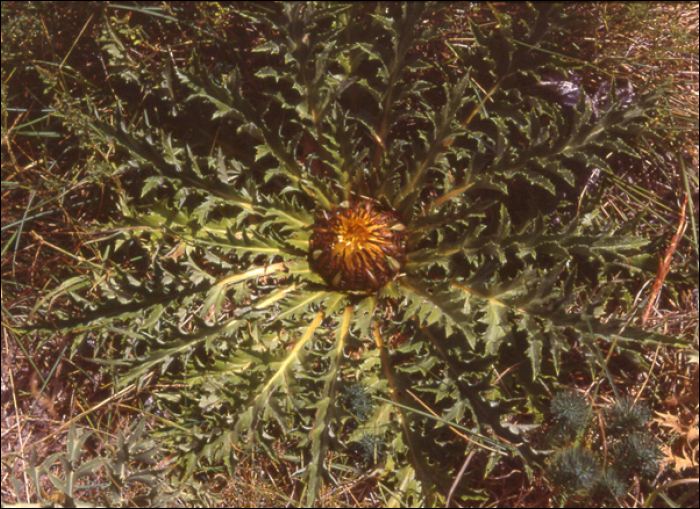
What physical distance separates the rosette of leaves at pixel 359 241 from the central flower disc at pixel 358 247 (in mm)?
12

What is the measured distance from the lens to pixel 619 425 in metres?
2.79

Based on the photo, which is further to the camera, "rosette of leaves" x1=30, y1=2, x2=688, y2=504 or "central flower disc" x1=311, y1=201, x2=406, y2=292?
"central flower disc" x1=311, y1=201, x2=406, y2=292

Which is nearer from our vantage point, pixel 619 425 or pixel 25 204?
pixel 619 425

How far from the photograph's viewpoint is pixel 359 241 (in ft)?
9.62

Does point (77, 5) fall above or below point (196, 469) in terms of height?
above

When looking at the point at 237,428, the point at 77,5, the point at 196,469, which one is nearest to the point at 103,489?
the point at 196,469

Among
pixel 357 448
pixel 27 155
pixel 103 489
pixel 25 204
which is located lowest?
pixel 103 489

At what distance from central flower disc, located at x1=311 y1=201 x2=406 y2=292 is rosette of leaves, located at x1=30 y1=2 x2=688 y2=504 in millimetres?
12

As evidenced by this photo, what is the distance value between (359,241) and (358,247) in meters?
0.04

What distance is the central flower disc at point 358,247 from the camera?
2.94 meters

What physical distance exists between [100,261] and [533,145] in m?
2.55

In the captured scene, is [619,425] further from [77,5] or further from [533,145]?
[77,5]

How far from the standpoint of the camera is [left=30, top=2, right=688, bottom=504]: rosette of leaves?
2.73m

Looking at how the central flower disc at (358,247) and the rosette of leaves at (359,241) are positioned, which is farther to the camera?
the central flower disc at (358,247)
